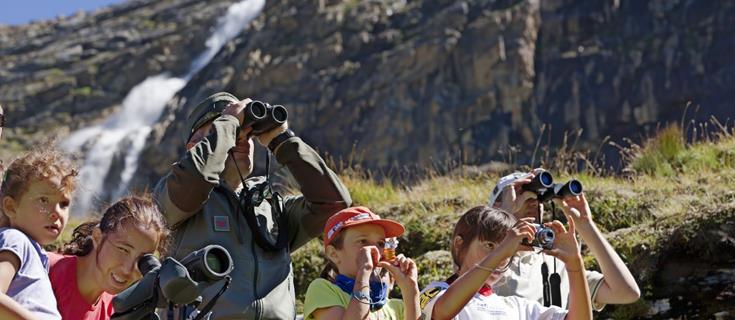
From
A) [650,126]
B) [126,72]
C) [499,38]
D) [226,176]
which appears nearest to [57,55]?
[126,72]

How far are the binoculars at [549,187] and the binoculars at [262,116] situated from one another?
113 cm

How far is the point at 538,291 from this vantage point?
4828 mm

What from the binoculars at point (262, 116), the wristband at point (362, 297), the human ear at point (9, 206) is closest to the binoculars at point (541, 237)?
the wristband at point (362, 297)

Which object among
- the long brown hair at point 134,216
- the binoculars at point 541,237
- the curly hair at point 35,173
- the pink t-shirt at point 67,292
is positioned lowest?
the binoculars at point 541,237

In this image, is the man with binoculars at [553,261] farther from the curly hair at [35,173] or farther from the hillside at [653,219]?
the curly hair at [35,173]

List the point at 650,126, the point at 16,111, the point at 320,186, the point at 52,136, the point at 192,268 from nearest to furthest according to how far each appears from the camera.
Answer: the point at 192,268, the point at 52,136, the point at 320,186, the point at 650,126, the point at 16,111

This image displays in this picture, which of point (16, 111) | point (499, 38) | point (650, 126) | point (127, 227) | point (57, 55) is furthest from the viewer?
point (57, 55)

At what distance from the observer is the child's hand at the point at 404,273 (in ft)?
12.9

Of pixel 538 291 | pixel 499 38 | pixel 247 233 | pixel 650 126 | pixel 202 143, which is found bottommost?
pixel 650 126

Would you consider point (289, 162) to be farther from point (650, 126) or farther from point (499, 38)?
point (499, 38)

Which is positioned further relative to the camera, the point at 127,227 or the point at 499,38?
the point at 499,38

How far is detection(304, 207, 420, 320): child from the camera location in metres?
3.96

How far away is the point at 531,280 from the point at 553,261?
6.4 inches

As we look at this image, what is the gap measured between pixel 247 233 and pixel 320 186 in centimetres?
40
